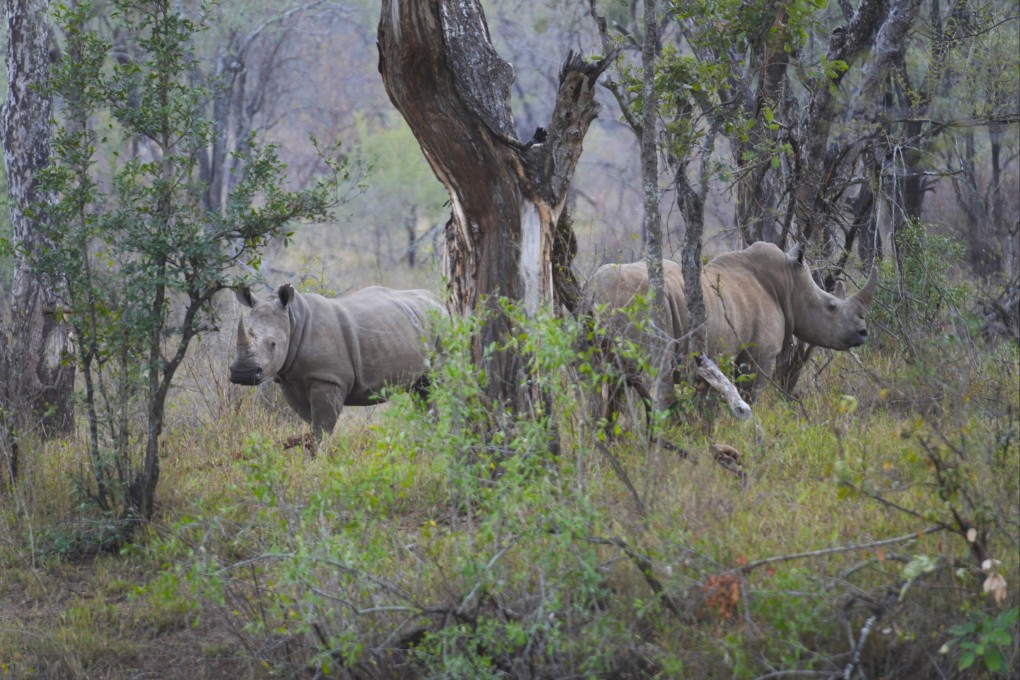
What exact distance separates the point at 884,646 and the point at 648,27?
4218 millimetres

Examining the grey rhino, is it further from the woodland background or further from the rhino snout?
the woodland background

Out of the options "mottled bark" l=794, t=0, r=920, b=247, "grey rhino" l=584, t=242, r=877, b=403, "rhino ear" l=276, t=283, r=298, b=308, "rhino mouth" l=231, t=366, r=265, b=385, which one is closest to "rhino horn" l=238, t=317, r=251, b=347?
"rhino mouth" l=231, t=366, r=265, b=385

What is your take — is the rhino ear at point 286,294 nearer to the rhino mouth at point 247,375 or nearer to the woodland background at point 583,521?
the rhino mouth at point 247,375

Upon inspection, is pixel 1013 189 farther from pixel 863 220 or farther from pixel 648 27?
pixel 648 27

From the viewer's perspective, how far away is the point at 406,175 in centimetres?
2958

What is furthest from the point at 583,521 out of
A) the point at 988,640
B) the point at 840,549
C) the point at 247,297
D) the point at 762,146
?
the point at 247,297

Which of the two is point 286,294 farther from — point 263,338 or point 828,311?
point 828,311

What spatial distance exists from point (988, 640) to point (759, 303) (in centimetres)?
493

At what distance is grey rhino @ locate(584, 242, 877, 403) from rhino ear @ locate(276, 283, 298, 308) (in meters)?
2.51

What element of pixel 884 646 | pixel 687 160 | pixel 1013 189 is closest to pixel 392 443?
pixel 884 646

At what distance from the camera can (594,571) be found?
5.04m

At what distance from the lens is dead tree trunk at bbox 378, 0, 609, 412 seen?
7.22 m

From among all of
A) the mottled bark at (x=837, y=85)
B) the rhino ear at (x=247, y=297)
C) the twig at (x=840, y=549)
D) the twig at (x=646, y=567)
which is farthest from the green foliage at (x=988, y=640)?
the rhino ear at (x=247, y=297)

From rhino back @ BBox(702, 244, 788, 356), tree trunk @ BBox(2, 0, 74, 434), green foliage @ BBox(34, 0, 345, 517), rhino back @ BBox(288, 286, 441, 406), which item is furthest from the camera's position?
rhino back @ BBox(288, 286, 441, 406)
